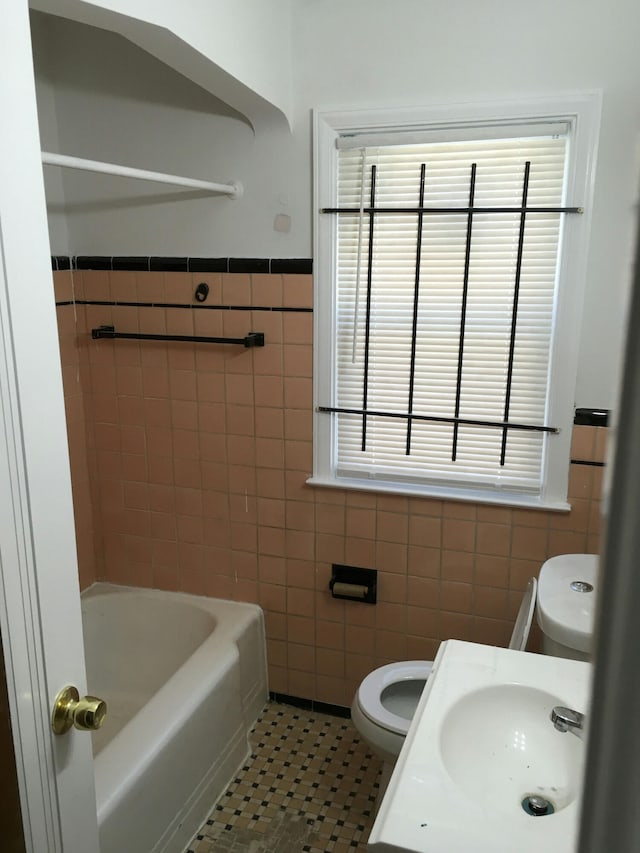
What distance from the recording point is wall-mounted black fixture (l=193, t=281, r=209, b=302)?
2365 millimetres

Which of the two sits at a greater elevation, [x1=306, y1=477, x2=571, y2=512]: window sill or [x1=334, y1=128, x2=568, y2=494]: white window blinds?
[x1=334, y1=128, x2=568, y2=494]: white window blinds

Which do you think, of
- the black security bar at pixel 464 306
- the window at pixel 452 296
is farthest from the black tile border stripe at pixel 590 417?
the black security bar at pixel 464 306

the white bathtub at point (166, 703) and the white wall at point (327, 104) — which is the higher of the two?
Result: the white wall at point (327, 104)

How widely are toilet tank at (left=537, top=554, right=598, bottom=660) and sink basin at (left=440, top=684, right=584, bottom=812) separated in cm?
28

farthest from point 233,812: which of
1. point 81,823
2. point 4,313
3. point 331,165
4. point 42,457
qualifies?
point 331,165

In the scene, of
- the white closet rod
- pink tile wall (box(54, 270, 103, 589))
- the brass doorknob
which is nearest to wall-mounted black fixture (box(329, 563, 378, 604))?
pink tile wall (box(54, 270, 103, 589))

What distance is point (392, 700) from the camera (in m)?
2.15

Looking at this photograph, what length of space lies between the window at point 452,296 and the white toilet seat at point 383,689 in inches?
22.1

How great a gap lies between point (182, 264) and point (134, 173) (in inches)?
21.5

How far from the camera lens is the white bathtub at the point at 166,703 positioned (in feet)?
5.92

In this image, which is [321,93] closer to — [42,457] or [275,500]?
[275,500]

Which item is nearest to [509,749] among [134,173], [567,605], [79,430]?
[567,605]

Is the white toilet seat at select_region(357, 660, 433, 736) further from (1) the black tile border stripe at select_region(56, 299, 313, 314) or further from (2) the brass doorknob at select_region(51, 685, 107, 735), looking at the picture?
(1) the black tile border stripe at select_region(56, 299, 313, 314)

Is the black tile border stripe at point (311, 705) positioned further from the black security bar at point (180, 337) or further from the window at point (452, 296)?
the black security bar at point (180, 337)
